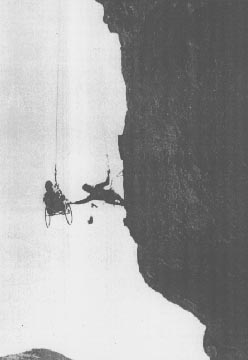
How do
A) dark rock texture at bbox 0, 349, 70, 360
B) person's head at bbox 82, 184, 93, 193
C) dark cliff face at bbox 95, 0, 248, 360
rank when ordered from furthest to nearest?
1. dark rock texture at bbox 0, 349, 70, 360
2. person's head at bbox 82, 184, 93, 193
3. dark cliff face at bbox 95, 0, 248, 360

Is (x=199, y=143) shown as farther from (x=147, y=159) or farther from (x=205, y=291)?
(x=205, y=291)

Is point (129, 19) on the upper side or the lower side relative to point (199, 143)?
upper

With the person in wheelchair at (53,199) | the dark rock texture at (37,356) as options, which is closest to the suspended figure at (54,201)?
the person in wheelchair at (53,199)

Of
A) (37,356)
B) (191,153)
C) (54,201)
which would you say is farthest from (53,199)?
(37,356)

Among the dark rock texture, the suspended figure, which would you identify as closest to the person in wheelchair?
the suspended figure

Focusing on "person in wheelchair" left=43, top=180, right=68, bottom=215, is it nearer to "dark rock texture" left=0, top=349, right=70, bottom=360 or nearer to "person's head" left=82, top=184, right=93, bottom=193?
"person's head" left=82, top=184, right=93, bottom=193

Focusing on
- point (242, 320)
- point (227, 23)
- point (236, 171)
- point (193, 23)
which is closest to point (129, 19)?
point (193, 23)

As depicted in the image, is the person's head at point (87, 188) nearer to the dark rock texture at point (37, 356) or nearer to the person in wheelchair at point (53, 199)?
the person in wheelchair at point (53, 199)
